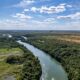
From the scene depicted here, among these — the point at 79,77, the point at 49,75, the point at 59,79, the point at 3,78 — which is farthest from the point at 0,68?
the point at 79,77

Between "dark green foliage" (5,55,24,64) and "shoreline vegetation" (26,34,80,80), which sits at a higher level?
"shoreline vegetation" (26,34,80,80)

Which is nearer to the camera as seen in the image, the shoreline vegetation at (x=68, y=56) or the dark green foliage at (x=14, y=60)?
the shoreline vegetation at (x=68, y=56)

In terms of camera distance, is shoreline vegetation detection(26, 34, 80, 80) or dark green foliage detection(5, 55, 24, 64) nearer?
shoreline vegetation detection(26, 34, 80, 80)

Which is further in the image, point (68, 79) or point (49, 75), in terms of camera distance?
point (49, 75)

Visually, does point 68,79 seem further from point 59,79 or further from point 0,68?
point 0,68

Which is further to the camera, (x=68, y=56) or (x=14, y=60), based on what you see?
(x=68, y=56)

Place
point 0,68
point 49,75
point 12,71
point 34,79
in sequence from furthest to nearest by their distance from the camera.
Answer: point 0,68 < point 12,71 < point 49,75 < point 34,79

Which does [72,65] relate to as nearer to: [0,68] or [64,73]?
[64,73]

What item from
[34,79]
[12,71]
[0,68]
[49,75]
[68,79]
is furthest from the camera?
[0,68]

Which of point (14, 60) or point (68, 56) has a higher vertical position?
point (68, 56)

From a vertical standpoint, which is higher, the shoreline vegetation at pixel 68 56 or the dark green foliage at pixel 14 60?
the shoreline vegetation at pixel 68 56
